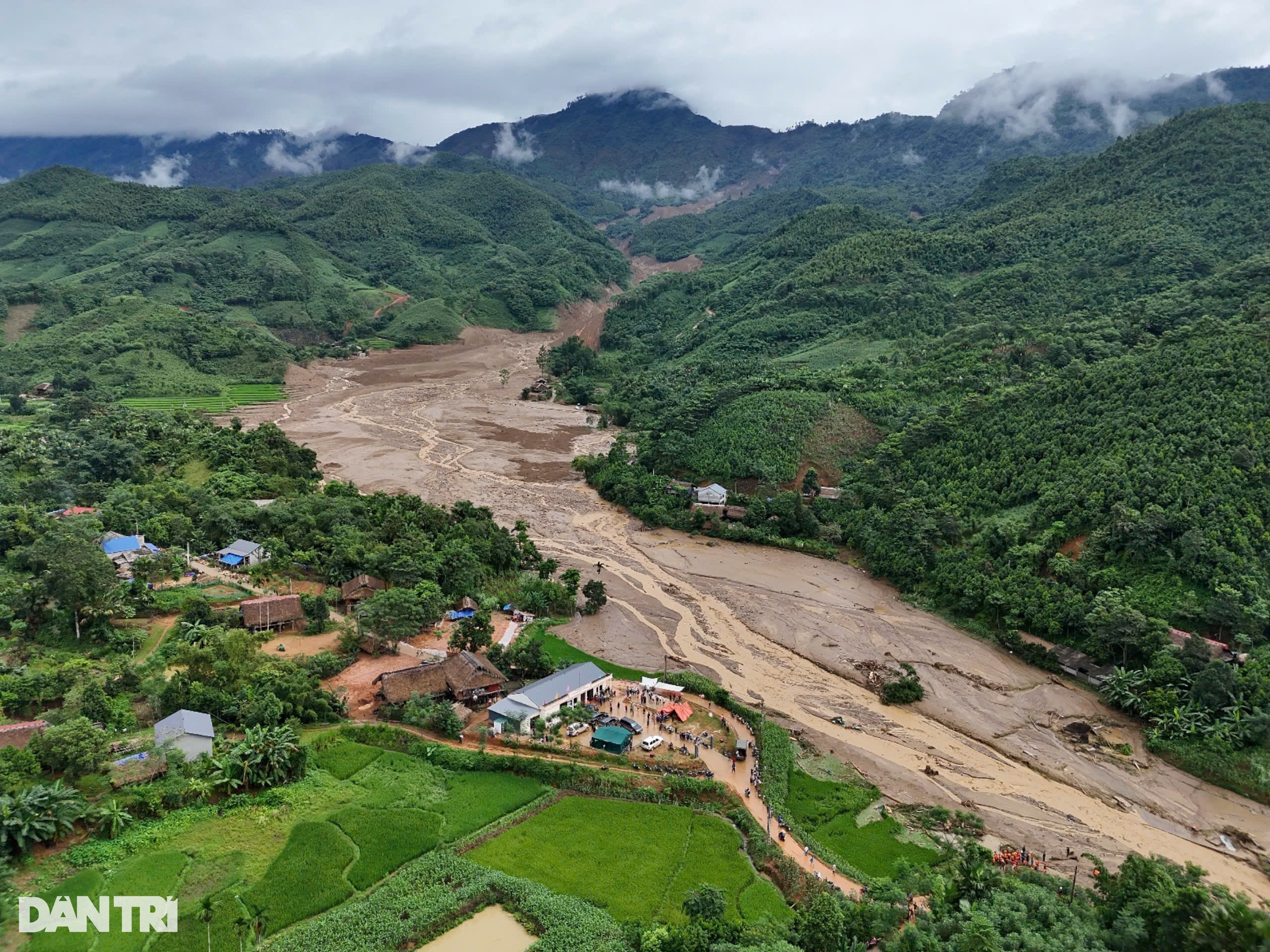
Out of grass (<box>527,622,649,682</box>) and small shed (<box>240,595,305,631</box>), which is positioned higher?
small shed (<box>240,595,305,631</box>)

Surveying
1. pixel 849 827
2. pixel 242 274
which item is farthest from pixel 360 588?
pixel 242 274

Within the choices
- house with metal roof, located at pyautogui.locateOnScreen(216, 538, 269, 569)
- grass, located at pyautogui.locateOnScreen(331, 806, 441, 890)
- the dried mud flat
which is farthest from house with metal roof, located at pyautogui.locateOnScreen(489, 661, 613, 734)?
house with metal roof, located at pyautogui.locateOnScreen(216, 538, 269, 569)

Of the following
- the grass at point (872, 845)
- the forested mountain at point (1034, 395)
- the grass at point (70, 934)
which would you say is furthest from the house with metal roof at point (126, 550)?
the grass at point (872, 845)

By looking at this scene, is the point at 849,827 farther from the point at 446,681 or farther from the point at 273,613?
the point at 273,613

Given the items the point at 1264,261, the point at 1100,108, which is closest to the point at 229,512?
the point at 1264,261

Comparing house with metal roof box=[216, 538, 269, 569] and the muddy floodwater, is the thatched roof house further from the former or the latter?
house with metal roof box=[216, 538, 269, 569]

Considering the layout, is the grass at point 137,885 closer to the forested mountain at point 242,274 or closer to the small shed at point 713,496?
the small shed at point 713,496
